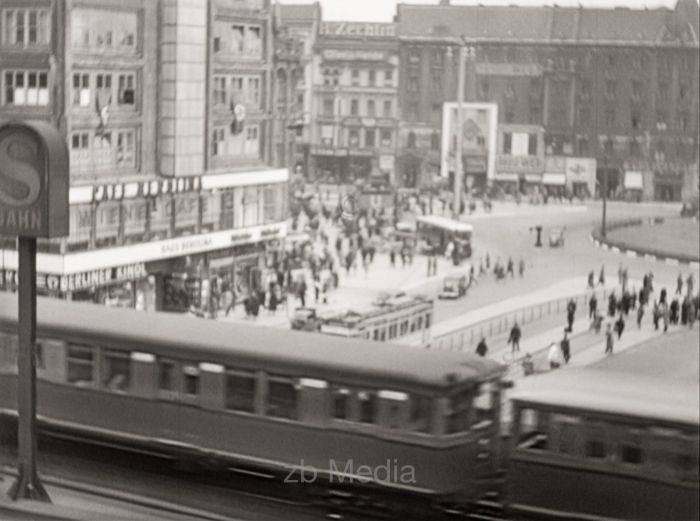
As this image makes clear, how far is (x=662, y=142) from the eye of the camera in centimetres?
275

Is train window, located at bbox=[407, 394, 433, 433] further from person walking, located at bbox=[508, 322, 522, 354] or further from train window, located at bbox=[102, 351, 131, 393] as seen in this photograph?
train window, located at bbox=[102, 351, 131, 393]

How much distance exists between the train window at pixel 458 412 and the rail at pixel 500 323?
0.20 metres

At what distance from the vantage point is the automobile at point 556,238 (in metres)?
2.83

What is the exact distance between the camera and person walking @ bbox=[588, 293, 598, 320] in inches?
110

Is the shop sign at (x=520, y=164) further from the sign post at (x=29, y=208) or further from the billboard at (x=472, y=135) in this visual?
the sign post at (x=29, y=208)

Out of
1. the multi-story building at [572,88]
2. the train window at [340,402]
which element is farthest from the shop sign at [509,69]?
the train window at [340,402]

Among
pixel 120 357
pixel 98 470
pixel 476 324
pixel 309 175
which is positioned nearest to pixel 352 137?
pixel 309 175

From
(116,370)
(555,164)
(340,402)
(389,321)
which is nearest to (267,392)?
(340,402)

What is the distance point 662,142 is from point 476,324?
0.52 meters

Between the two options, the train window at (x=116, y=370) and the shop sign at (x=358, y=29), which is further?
the train window at (x=116, y=370)

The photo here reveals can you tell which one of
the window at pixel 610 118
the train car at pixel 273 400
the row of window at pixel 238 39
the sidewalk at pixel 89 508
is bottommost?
the sidewalk at pixel 89 508

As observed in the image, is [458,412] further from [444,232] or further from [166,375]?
[166,375]

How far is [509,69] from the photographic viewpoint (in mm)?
2848

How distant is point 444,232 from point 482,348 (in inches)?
10.6
